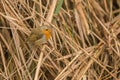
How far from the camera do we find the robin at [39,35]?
6.23 feet

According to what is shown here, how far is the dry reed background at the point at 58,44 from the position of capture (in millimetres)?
1937

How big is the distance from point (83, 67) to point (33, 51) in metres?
0.30

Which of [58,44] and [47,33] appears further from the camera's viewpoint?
[58,44]

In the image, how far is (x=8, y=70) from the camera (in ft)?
6.33

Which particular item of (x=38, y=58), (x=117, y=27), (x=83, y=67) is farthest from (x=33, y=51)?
(x=117, y=27)

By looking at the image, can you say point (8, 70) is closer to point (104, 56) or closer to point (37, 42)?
point (37, 42)

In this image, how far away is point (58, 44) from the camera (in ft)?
6.65

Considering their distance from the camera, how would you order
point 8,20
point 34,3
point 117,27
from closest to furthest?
point 8,20 < point 34,3 < point 117,27

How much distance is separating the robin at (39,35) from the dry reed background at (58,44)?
5 cm

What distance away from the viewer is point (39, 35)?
1934 mm

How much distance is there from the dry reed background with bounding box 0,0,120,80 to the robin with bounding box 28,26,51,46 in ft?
0.15

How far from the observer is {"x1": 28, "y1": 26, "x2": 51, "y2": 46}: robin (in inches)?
74.8

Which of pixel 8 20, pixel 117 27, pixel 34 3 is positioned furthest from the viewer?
pixel 117 27

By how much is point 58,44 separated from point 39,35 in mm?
149
